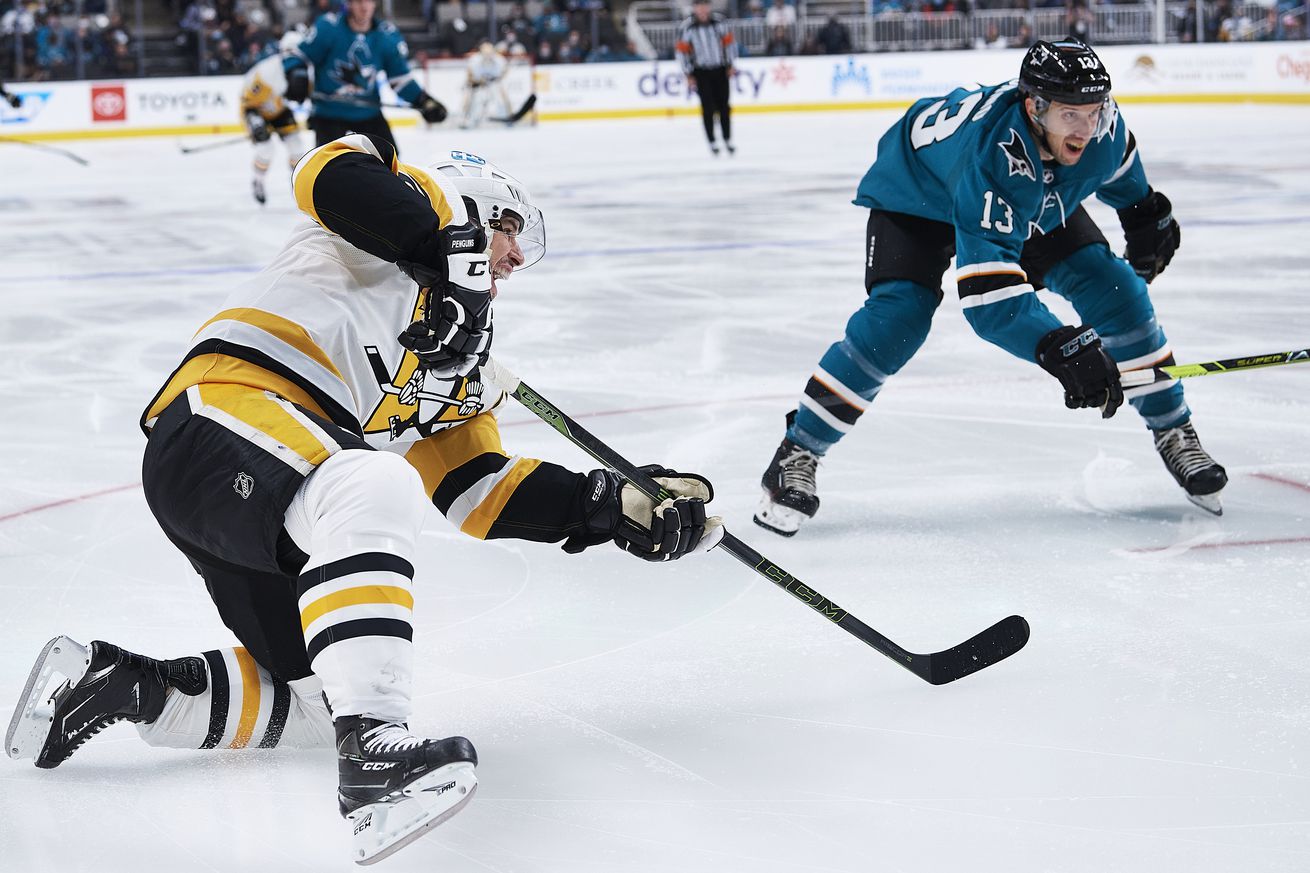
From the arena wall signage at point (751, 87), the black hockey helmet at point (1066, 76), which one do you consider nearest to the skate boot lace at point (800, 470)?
the black hockey helmet at point (1066, 76)

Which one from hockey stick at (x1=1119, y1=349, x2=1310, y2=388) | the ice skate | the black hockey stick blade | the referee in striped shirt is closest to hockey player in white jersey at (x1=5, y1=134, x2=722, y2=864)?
the black hockey stick blade

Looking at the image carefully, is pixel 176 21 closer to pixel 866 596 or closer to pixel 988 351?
pixel 988 351

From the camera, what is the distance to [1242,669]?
2158mm

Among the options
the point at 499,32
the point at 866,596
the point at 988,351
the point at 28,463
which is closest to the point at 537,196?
the point at 988,351

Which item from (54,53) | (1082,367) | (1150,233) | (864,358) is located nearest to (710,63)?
(54,53)

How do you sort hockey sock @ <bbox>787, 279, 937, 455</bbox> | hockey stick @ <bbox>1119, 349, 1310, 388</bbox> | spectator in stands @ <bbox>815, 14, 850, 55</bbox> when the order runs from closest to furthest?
1. hockey stick @ <bbox>1119, 349, 1310, 388</bbox>
2. hockey sock @ <bbox>787, 279, 937, 455</bbox>
3. spectator in stands @ <bbox>815, 14, 850, 55</bbox>

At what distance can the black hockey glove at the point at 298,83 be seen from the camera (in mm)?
8344

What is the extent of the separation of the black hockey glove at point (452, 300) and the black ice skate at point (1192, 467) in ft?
5.60

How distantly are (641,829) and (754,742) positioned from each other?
0.29 meters

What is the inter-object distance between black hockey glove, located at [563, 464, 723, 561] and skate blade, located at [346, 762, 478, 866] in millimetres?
540

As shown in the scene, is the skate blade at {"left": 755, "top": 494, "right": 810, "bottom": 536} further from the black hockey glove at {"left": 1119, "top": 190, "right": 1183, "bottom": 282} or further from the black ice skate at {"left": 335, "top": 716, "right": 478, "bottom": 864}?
the black ice skate at {"left": 335, "top": 716, "right": 478, "bottom": 864}

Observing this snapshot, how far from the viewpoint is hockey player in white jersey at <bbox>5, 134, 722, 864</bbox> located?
61.1 inches

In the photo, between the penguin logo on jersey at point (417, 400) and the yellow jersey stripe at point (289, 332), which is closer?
the yellow jersey stripe at point (289, 332)

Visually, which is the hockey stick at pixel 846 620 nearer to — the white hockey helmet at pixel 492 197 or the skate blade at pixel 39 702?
the white hockey helmet at pixel 492 197
